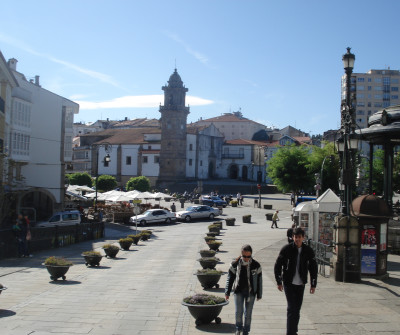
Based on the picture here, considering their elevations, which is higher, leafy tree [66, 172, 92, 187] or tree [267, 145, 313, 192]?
tree [267, 145, 313, 192]

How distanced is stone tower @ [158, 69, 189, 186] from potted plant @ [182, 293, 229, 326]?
76.0m

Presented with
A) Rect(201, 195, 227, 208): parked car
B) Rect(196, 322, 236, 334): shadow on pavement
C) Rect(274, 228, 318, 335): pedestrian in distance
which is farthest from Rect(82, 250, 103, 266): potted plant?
Rect(201, 195, 227, 208): parked car

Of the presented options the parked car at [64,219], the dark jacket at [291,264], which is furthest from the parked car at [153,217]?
the dark jacket at [291,264]

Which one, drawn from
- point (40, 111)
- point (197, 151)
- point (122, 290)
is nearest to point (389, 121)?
point (122, 290)

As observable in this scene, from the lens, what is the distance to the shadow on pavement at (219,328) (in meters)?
9.15

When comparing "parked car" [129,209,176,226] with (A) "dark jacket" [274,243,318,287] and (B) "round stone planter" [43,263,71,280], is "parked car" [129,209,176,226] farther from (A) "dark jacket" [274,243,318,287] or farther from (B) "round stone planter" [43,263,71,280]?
(A) "dark jacket" [274,243,318,287]

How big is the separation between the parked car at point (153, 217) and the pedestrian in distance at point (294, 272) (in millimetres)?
32810

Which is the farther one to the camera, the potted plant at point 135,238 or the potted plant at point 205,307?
the potted plant at point 135,238

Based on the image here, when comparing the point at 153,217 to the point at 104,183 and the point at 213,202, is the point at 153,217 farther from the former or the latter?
the point at 104,183

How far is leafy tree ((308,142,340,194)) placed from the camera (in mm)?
50875

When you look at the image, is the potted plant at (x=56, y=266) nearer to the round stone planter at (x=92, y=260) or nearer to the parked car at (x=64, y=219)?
the round stone planter at (x=92, y=260)

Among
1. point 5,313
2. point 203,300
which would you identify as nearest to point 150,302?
point 203,300

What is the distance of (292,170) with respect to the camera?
5619 cm

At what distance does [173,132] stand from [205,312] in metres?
77.2
